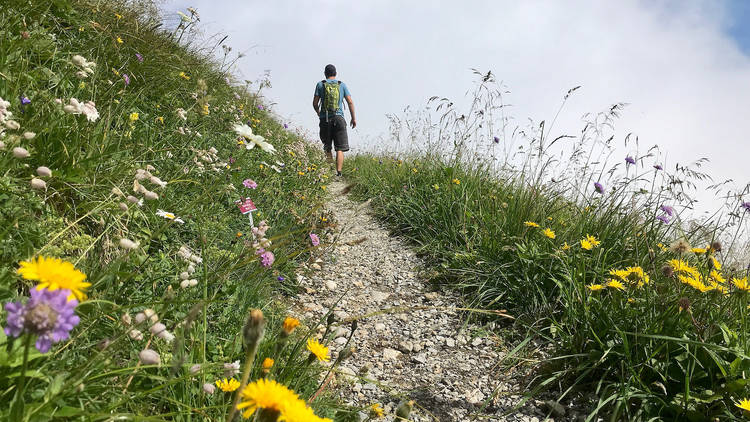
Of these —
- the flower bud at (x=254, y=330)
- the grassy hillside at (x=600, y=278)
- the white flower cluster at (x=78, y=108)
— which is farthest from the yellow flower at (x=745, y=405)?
the white flower cluster at (x=78, y=108)

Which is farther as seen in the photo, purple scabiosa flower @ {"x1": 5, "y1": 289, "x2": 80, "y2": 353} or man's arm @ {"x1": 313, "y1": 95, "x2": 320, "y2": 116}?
man's arm @ {"x1": 313, "y1": 95, "x2": 320, "y2": 116}

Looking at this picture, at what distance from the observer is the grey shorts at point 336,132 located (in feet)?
29.8

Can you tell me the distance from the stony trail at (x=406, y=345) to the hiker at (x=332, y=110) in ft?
17.2

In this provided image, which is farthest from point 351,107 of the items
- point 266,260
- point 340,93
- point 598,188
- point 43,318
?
point 43,318

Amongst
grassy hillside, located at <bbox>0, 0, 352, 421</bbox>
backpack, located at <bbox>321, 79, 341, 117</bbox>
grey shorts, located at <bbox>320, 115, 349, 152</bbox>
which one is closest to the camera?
grassy hillside, located at <bbox>0, 0, 352, 421</bbox>

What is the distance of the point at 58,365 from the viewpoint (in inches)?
44.3

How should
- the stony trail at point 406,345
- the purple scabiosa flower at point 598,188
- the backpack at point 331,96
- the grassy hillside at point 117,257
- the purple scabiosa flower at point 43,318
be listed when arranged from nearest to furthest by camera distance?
the purple scabiosa flower at point 43,318
the grassy hillside at point 117,257
the stony trail at point 406,345
the purple scabiosa flower at point 598,188
the backpack at point 331,96

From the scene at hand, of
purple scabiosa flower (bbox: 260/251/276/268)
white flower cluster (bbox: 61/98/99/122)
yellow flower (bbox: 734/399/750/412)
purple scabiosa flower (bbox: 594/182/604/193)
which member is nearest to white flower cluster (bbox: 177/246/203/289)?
purple scabiosa flower (bbox: 260/251/276/268)

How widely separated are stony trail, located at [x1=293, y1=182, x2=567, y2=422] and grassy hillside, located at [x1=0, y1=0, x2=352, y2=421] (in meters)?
0.32

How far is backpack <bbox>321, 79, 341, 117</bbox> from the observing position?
8930 millimetres

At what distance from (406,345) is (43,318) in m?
2.39

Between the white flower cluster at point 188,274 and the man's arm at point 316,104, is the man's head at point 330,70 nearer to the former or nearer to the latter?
the man's arm at point 316,104

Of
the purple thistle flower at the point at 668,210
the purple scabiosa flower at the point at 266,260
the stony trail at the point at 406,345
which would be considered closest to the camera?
the purple scabiosa flower at the point at 266,260

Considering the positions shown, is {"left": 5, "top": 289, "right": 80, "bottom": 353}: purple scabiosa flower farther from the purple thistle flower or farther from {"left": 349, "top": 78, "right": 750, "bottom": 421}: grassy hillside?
the purple thistle flower
